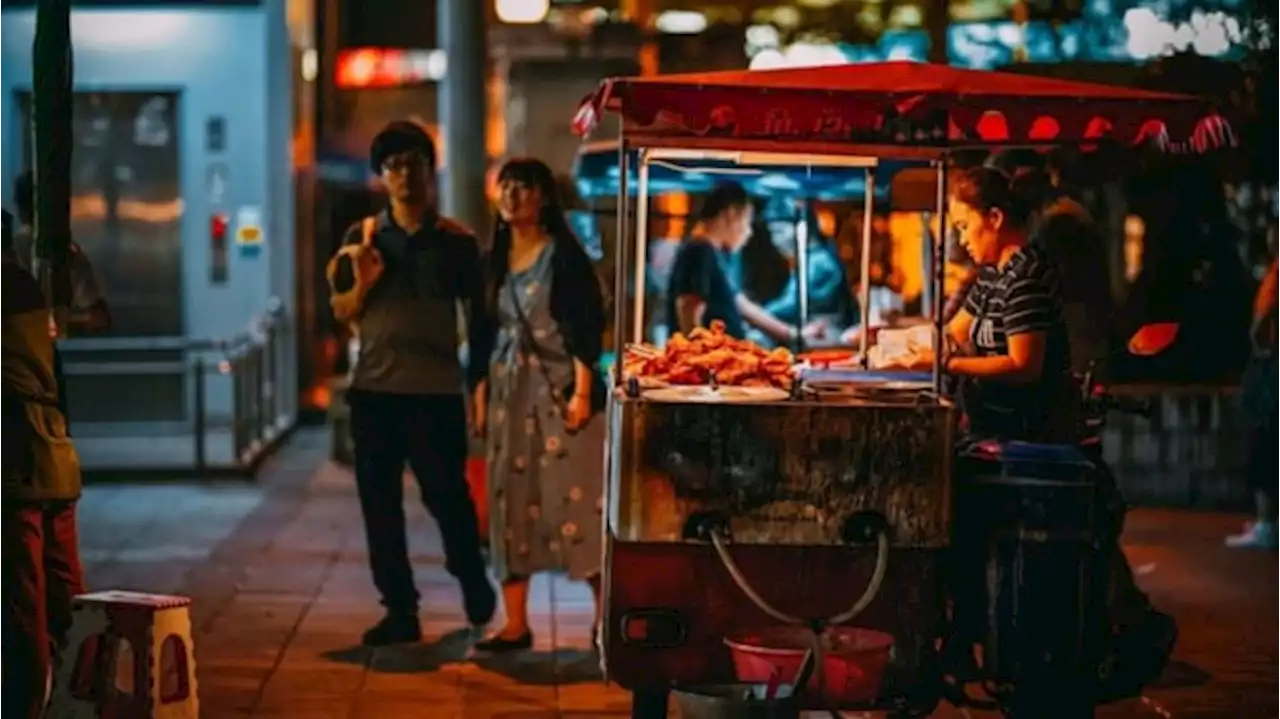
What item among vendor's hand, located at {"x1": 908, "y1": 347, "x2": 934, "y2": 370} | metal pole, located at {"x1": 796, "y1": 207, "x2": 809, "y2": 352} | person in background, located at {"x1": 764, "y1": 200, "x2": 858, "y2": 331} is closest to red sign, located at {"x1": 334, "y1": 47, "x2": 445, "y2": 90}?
person in background, located at {"x1": 764, "y1": 200, "x2": 858, "y2": 331}

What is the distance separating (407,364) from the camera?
8.55m

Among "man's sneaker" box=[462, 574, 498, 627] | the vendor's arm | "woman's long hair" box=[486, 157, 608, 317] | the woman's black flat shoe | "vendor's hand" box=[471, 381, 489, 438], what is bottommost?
the woman's black flat shoe

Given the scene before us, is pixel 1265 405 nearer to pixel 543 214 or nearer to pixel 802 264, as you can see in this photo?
pixel 802 264

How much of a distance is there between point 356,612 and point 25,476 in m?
3.03

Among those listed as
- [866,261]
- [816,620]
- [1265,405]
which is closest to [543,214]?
[866,261]

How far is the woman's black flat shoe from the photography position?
337 inches

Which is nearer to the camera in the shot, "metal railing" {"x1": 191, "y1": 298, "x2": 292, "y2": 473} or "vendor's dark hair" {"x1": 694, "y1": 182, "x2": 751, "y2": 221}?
"vendor's dark hair" {"x1": 694, "y1": 182, "x2": 751, "y2": 221}

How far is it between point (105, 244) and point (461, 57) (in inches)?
200

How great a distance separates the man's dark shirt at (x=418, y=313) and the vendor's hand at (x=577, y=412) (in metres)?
0.47

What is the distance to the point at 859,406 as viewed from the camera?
641 centimetres

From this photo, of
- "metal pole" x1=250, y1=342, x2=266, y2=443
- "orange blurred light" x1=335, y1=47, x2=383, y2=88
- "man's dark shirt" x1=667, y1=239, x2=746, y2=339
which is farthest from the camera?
"orange blurred light" x1=335, y1=47, x2=383, y2=88

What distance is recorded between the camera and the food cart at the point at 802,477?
6.29 meters

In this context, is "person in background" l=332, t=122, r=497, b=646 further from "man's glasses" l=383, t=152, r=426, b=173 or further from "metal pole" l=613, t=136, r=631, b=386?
"metal pole" l=613, t=136, r=631, b=386

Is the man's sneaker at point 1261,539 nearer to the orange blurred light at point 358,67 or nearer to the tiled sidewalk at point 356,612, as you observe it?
the tiled sidewalk at point 356,612
